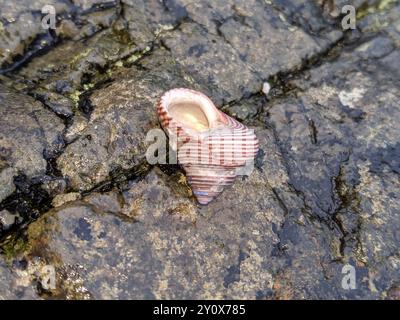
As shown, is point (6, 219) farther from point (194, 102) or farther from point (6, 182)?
point (194, 102)

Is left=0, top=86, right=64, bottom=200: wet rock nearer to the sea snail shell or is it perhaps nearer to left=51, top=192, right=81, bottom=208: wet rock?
left=51, top=192, right=81, bottom=208: wet rock

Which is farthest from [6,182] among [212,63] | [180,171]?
[212,63]

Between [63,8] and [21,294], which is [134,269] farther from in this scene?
[63,8]

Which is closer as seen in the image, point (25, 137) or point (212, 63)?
point (25, 137)

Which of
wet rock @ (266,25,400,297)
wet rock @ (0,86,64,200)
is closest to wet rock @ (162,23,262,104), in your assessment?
wet rock @ (266,25,400,297)
